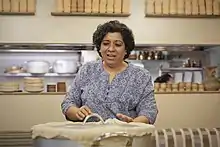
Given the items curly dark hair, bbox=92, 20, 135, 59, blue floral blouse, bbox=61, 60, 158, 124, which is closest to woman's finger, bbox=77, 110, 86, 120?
blue floral blouse, bbox=61, 60, 158, 124

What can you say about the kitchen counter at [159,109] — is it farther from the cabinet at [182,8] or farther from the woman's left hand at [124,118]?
Answer: the woman's left hand at [124,118]

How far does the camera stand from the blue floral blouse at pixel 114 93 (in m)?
1.88

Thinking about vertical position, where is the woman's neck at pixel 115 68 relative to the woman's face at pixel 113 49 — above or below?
below

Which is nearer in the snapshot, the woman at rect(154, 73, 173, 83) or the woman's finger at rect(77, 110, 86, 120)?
the woman's finger at rect(77, 110, 86, 120)

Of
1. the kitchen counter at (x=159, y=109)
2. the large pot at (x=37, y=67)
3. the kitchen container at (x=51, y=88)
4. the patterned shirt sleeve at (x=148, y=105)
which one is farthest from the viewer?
the large pot at (x=37, y=67)

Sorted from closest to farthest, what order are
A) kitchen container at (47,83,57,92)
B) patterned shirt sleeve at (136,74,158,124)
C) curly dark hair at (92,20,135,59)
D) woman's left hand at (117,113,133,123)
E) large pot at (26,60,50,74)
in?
woman's left hand at (117,113,133,123), patterned shirt sleeve at (136,74,158,124), curly dark hair at (92,20,135,59), kitchen container at (47,83,57,92), large pot at (26,60,50,74)

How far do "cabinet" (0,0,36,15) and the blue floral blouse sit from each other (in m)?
1.70

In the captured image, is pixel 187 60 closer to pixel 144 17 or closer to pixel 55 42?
pixel 144 17

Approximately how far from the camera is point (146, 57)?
4.08 metres

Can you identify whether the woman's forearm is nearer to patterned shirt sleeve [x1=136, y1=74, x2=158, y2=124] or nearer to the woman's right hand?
patterned shirt sleeve [x1=136, y1=74, x2=158, y2=124]

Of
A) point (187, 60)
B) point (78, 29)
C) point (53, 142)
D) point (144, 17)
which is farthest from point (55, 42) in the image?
point (53, 142)

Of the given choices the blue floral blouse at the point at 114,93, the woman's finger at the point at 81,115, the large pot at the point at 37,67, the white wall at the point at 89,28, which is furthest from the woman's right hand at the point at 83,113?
the large pot at the point at 37,67

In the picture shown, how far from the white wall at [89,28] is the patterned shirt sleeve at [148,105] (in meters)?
1.74

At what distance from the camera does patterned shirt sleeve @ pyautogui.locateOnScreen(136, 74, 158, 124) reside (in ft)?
6.13
